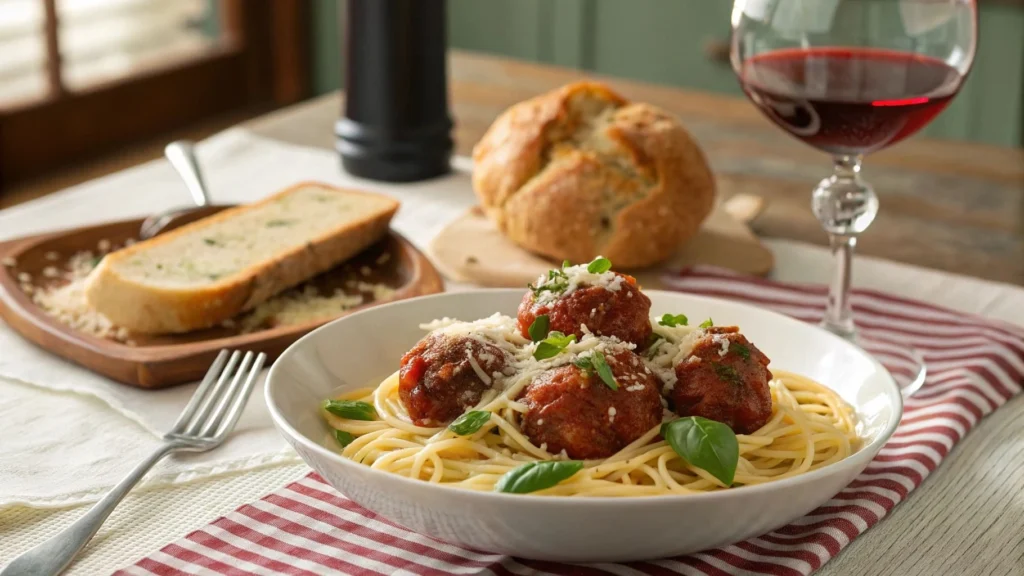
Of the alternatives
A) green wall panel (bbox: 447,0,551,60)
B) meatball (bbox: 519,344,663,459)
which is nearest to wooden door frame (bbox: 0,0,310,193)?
green wall panel (bbox: 447,0,551,60)

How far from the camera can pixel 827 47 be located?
1.83m

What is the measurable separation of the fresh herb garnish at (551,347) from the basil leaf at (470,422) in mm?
95

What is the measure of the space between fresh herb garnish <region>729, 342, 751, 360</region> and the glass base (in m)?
0.53

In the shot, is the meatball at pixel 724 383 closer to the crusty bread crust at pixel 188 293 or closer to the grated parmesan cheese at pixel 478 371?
the grated parmesan cheese at pixel 478 371

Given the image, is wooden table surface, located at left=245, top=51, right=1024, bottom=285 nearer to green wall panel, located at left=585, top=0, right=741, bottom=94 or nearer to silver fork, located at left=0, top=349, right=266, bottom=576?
silver fork, located at left=0, top=349, right=266, bottom=576

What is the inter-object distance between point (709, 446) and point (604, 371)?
137mm

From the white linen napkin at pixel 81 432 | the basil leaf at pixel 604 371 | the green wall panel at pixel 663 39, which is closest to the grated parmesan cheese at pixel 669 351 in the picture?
the basil leaf at pixel 604 371

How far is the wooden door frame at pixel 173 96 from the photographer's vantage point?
549cm

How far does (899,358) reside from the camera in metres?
1.92

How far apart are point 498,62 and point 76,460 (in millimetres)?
2657

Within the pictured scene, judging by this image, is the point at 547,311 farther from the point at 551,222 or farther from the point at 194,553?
the point at 551,222

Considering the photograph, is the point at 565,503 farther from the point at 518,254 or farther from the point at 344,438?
the point at 518,254

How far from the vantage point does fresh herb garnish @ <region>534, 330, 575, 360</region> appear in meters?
1.31

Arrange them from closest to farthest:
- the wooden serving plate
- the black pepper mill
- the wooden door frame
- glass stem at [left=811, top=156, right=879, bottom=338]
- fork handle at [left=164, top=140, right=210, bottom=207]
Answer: the wooden serving plate
glass stem at [left=811, top=156, right=879, bottom=338]
fork handle at [left=164, top=140, right=210, bottom=207]
the black pepper mill
the wooden door frame
